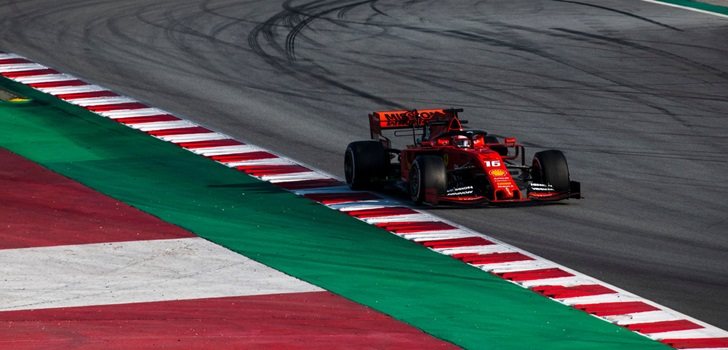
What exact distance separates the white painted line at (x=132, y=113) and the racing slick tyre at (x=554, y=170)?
937 cm

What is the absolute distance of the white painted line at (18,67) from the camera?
31562 millimetres

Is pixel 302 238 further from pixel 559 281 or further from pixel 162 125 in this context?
pixel 162 125

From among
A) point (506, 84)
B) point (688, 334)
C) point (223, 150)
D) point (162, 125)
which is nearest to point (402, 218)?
point (223, 150)

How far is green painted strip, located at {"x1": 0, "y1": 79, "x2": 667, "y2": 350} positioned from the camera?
1548 cm

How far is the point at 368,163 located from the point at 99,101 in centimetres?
871

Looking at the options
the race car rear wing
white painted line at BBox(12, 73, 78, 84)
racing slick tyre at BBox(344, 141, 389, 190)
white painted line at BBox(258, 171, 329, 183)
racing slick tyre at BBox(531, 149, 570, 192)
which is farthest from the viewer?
white painted line at BBox(12, 73, 78, 84)

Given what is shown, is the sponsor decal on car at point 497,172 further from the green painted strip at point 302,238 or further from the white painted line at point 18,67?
the white painted line at point 18,67

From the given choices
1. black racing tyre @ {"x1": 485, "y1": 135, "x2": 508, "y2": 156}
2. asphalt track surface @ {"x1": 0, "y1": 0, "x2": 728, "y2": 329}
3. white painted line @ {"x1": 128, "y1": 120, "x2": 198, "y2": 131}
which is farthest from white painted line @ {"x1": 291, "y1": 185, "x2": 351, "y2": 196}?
white painted line @ {"x1": 128, "y1": 120, "x2": 198, "y2": 131}

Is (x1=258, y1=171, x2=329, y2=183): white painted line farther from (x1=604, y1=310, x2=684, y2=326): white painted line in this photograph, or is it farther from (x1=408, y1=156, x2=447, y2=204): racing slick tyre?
(x1=604, y1=310, x2=684, y2=326): white painted line

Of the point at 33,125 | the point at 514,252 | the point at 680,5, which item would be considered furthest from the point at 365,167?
the point at 680,5

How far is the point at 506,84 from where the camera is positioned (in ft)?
98.5

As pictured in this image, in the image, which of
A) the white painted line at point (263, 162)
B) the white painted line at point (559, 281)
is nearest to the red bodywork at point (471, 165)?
the white painted line at point (263, 162)

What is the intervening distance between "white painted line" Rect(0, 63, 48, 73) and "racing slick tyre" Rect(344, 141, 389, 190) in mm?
11916

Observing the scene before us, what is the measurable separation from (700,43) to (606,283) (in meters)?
17.7
